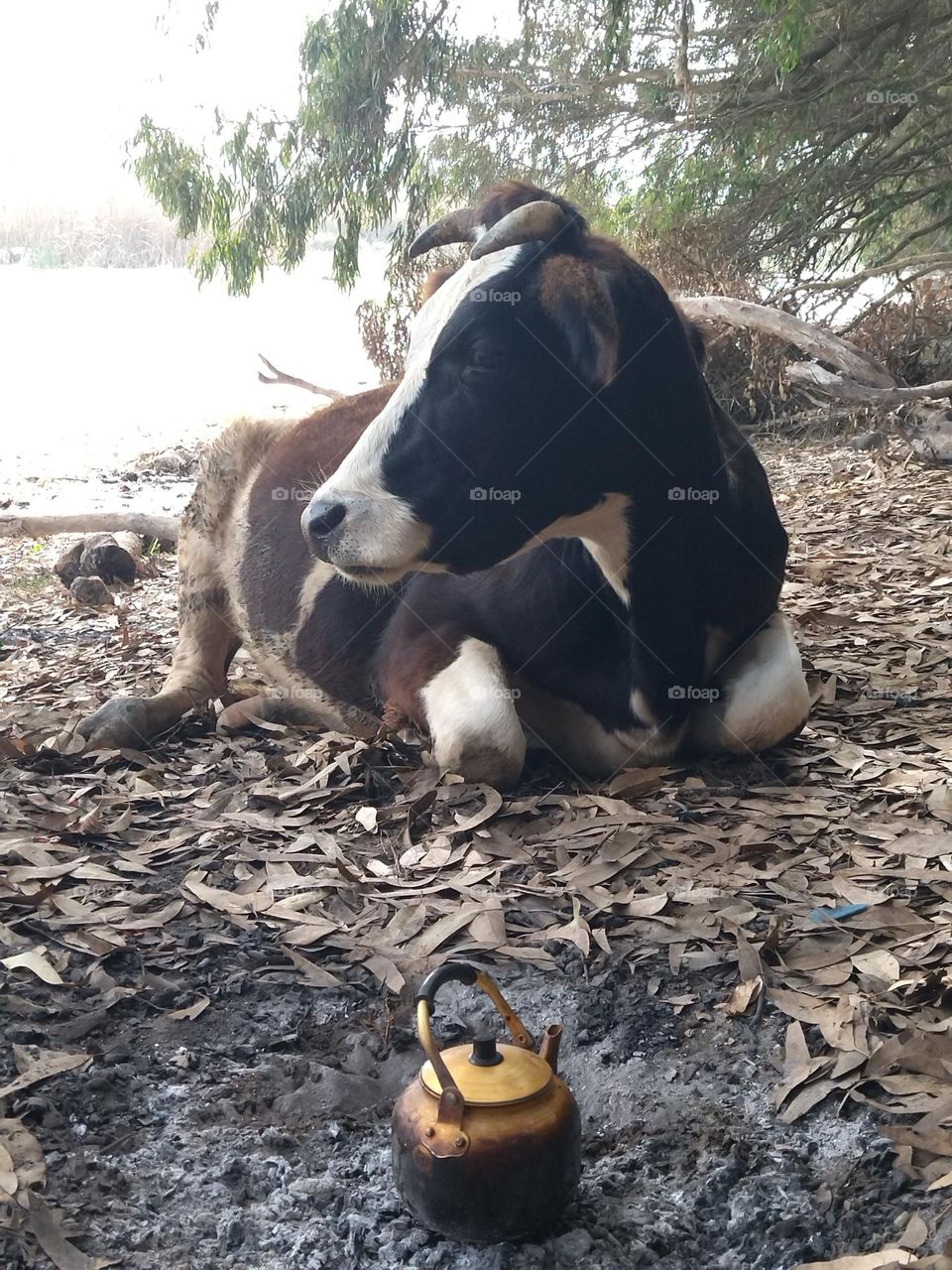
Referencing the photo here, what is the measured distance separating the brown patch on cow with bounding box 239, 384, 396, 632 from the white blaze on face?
1.40 metres

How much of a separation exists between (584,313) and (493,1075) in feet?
5.78

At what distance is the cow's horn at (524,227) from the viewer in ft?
9.91

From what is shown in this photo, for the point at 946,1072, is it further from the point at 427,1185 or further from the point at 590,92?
the point at 590,92

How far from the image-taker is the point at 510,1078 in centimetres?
183

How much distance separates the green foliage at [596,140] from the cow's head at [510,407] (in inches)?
211

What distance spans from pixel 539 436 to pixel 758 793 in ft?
3.60

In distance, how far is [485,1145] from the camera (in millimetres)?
1765

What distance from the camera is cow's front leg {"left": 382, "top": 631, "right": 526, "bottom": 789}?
3.34 meters

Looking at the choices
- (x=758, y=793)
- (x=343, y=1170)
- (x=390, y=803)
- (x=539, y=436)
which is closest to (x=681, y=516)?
(x=539, y=436)

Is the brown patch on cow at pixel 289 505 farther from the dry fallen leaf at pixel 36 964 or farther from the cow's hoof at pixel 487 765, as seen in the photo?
the dry fallen leaf at pixel 36 964

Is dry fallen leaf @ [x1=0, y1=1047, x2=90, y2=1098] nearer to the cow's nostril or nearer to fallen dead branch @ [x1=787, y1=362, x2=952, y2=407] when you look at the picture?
the cow's nostril

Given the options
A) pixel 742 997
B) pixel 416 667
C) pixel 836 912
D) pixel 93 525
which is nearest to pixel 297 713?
pixel 416 667

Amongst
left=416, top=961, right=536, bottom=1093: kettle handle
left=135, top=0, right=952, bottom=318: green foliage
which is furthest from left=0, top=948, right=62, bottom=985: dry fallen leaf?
left=135, top=0, right=952, bottom=318: green foliage
